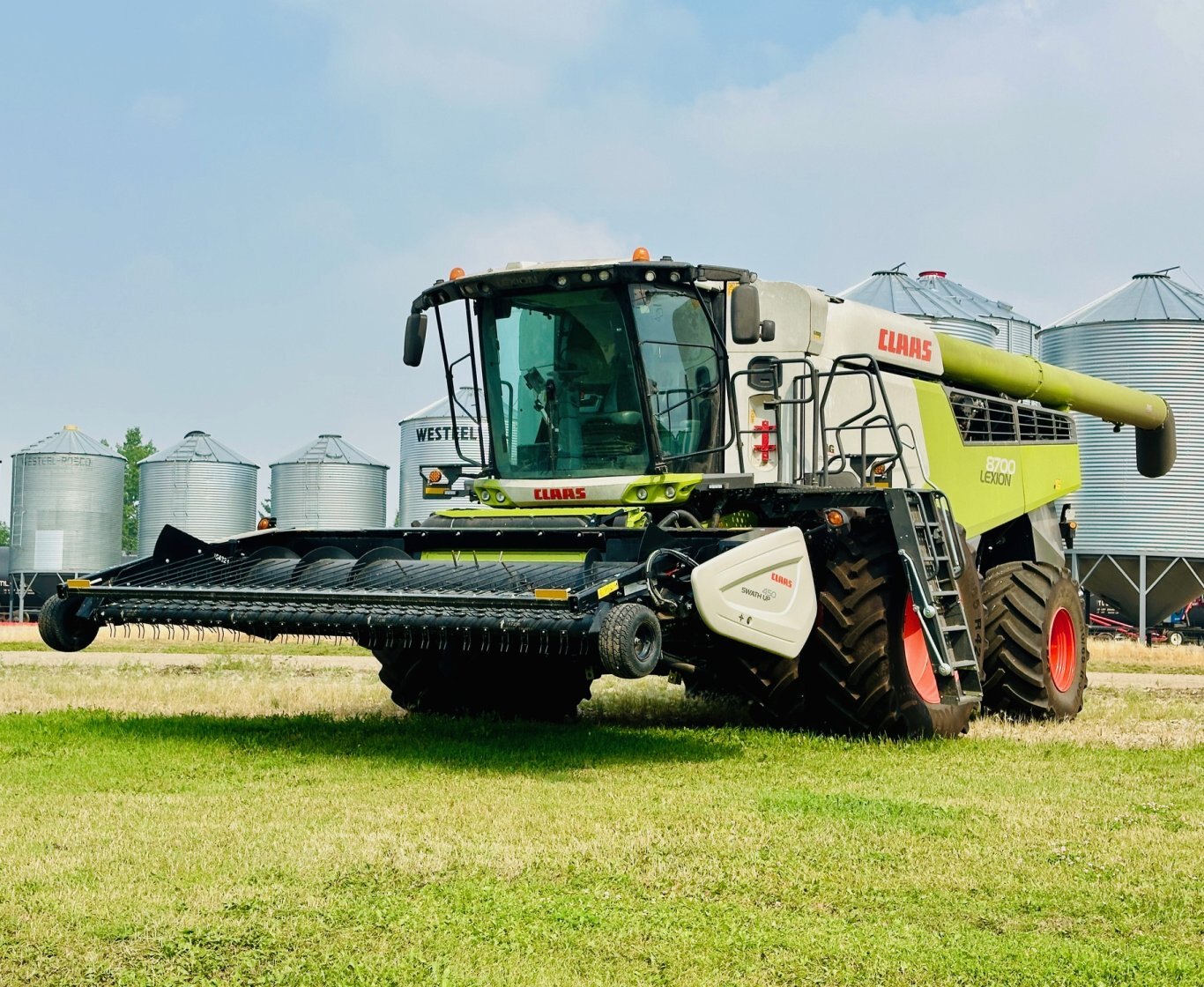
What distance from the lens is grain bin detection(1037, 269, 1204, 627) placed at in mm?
24688

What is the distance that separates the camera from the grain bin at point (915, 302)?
74.0 feet

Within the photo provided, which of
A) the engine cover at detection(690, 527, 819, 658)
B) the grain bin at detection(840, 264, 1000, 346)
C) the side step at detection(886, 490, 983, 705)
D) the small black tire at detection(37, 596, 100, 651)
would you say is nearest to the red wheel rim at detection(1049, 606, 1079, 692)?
the side step at detection(886, 490, 983, 705)

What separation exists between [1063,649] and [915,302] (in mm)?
12989

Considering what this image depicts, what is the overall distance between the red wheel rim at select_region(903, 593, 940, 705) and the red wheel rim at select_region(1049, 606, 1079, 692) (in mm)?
1993

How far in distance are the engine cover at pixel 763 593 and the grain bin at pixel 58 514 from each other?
96.1 feet

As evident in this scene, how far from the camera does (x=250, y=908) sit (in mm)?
4469

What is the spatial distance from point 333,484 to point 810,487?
88.2 feet

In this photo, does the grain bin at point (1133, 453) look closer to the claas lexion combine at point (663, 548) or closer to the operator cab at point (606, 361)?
the claas lexion combine at point (663, 548)

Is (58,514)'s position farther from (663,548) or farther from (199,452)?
(663,548)

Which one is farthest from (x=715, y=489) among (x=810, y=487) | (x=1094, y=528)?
(x=1094, y=528)

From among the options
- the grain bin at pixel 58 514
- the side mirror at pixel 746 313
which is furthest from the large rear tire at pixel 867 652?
the grain bin at pixel 58 514

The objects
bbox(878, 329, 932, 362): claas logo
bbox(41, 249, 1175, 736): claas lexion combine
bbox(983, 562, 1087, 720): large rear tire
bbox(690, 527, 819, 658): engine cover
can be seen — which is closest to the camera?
bbox(690, 527, 819, 658): engine cover

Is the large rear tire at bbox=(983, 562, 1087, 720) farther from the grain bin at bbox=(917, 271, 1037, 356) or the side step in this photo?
the grain bin at bbox=(917, 271, 1037, 356)

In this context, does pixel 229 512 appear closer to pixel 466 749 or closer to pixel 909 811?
pixel 466 749
